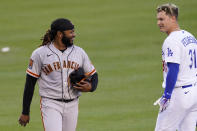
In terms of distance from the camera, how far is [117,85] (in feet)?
43.9

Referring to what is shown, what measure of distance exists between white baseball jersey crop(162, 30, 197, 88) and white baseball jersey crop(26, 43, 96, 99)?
1184mm

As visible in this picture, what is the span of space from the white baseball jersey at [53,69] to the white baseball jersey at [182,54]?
1184mm

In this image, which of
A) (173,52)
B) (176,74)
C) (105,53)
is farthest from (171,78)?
(105,53)

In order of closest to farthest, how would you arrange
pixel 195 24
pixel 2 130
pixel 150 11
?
1. pixel 2 130
2. pixel 195 24
3. pixel 150 11

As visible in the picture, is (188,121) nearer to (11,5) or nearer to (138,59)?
(138,59)

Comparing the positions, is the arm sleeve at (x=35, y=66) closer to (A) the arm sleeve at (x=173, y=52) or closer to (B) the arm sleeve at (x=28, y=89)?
(B) the arm sleeve at (x=28, y=89)

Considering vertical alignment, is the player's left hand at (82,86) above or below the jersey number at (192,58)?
below

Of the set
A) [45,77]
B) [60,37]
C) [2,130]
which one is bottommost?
[2,130]

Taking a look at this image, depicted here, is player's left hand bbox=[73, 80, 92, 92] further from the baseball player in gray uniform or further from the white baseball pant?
the white baseball pant

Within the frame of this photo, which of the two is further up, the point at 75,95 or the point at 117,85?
the point at 75,95

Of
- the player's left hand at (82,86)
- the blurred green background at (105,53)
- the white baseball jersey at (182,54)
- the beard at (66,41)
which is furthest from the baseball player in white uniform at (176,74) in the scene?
the blurred green background at (105,53)

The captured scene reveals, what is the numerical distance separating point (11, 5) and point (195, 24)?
675 centimetres

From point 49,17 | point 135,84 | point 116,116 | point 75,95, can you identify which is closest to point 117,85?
point 135,84

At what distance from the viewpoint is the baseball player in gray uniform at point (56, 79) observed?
7688mm
